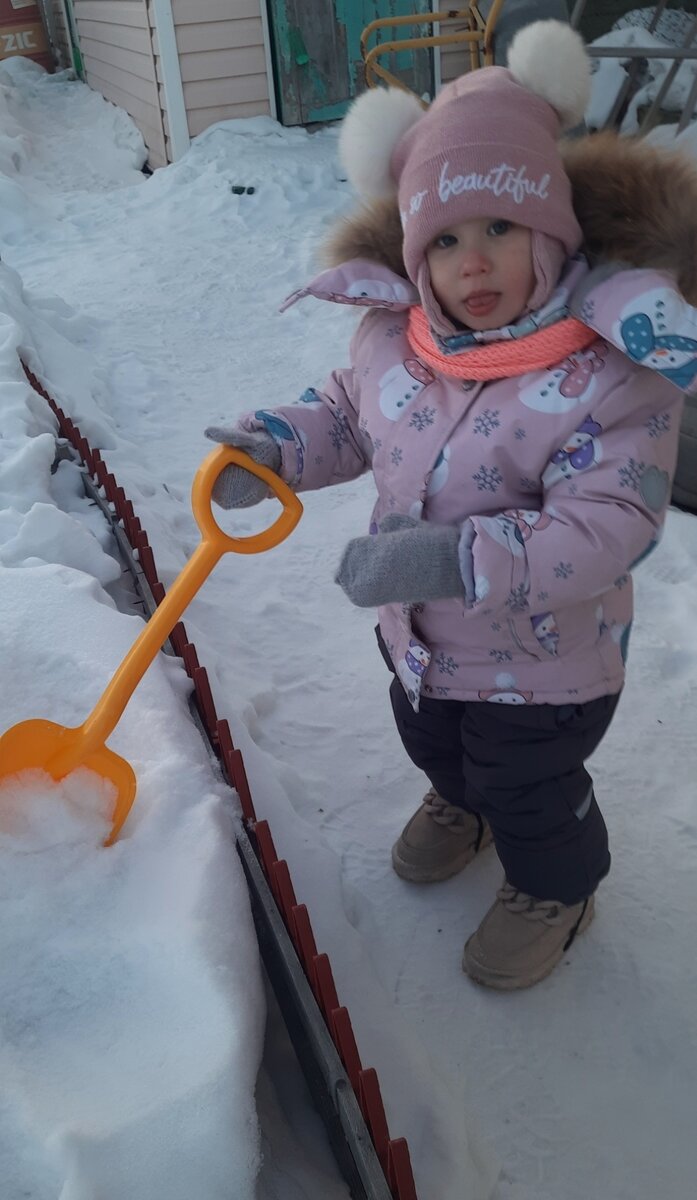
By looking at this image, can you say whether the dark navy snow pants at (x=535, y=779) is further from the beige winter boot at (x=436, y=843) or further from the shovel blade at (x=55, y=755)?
the shovel blade at (x=55, y=755)

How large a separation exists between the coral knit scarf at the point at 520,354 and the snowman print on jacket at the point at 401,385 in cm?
5

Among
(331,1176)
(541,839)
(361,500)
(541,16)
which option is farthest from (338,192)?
(331,1176)

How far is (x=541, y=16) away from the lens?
205 inches

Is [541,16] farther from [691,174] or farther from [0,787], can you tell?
[0,787]

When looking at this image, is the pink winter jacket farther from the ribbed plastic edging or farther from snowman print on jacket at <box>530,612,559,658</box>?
the ribbed plastic edging

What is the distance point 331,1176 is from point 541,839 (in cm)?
64

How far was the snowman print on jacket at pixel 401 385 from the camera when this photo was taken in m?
1.54

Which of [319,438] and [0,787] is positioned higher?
[319,438]

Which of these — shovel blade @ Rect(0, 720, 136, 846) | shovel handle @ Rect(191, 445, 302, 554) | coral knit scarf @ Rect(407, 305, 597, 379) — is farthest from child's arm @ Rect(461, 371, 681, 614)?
shovel blade @ Rect(0, 720, 136, 846)

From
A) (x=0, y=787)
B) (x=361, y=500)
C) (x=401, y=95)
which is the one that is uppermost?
(x=401, y=95)

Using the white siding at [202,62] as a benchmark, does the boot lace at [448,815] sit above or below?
below

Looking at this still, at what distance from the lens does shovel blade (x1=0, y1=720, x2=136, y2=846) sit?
152 centimetres

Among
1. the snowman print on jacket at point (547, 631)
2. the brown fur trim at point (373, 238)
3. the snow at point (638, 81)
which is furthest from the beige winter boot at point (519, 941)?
the snow at point (638, 81)

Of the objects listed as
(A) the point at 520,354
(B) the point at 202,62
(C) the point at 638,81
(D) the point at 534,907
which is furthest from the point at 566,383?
(B) the point at 202,62
